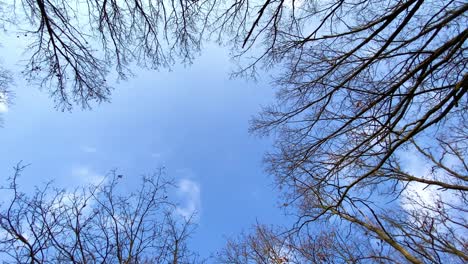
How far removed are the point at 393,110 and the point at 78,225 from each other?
5.65 metres

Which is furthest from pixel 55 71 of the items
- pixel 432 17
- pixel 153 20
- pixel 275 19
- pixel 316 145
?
pixel 432 17

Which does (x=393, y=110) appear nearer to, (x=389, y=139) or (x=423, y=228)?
(x=389, y=139)

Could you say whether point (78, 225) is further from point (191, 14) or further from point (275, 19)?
point (275, 19)

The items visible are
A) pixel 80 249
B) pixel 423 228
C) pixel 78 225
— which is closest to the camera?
pixel 80 249

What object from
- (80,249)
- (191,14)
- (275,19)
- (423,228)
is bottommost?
(423,228)

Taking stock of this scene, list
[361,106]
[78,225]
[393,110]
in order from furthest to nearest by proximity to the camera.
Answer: [78,225]
[361,106]
[393,110]

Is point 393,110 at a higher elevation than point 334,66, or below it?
below

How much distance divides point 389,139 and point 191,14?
3174 millimetres

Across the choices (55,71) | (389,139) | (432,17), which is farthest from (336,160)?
(55,71)

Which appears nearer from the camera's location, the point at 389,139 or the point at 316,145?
the point at 389,139

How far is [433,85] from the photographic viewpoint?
162 inches

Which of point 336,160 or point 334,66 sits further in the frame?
point 336,160

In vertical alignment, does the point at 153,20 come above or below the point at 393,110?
above

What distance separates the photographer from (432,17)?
3.41 m
